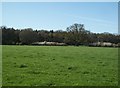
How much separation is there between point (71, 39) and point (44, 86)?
13520 centimetres

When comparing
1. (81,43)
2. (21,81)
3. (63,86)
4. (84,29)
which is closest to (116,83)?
(63,86)

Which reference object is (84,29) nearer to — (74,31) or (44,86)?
(74,31)

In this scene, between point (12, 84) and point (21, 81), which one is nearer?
point (12, 84)

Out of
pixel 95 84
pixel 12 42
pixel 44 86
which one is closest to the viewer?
pixel 44 86

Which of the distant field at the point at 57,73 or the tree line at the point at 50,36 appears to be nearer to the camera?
the distant field at the point at 57,73

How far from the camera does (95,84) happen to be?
15.7 metres

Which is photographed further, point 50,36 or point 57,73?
point 50,36

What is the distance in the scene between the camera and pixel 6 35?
134m

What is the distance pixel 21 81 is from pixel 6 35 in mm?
121043

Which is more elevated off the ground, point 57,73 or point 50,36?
point 50,36

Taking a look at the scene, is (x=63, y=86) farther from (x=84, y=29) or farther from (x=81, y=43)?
(x=84, y=29)

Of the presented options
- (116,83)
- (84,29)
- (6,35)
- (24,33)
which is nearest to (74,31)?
(84,29)

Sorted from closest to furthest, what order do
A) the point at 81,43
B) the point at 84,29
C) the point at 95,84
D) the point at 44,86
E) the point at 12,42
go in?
the point at 44,86
the point at 95,84
the point at 12,42
the point at 81,43
the point at 84,29

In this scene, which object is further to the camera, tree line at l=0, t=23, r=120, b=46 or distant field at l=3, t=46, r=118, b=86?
tree line at l=0, t=23, r=120, b=46
